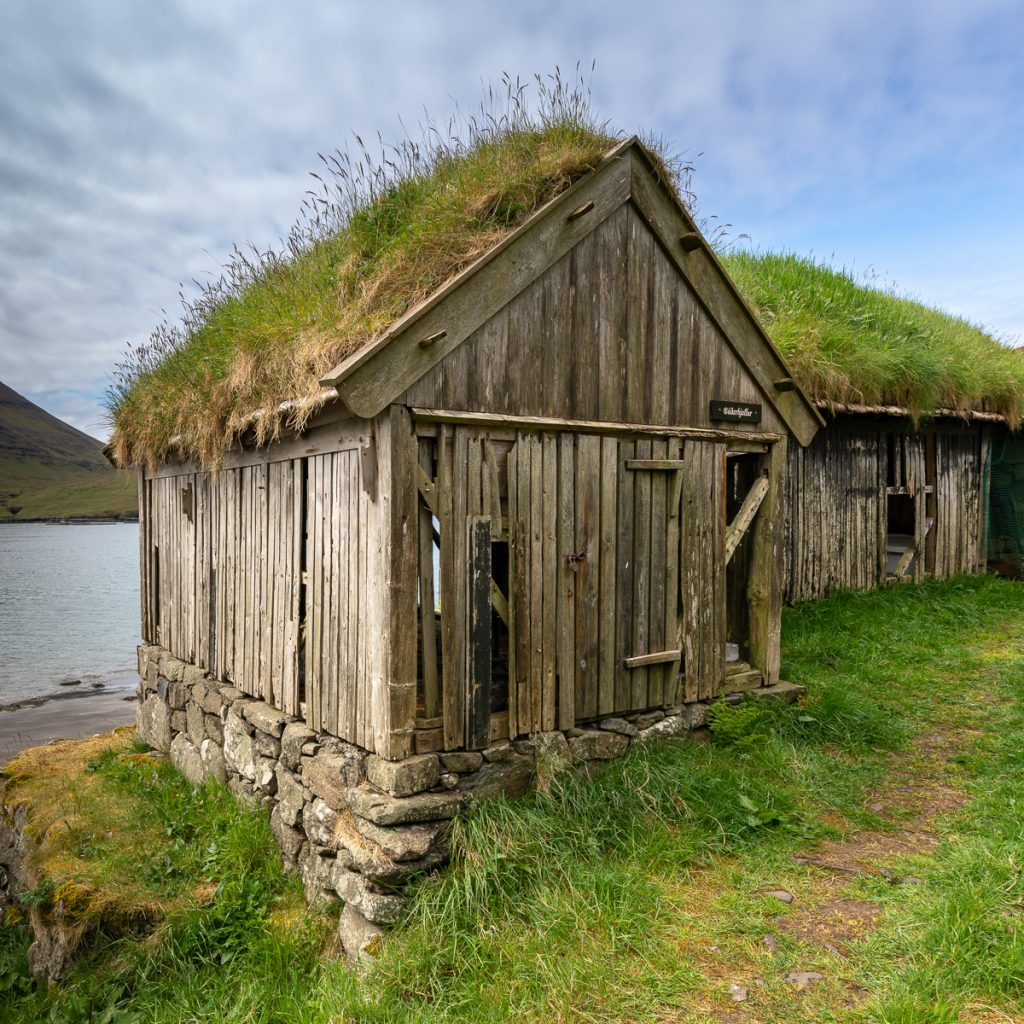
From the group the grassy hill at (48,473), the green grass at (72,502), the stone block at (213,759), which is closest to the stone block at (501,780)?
the stone block at (213,759)

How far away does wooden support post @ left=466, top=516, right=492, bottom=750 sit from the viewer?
16.0ft

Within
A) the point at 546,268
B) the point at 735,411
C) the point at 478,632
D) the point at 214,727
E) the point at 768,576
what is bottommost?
the point at 214,727

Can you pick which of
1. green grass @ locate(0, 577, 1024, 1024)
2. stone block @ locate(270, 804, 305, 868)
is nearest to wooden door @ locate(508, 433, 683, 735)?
green grass @ locate(0, 577, 1024, 1024)

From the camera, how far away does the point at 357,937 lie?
4.59m

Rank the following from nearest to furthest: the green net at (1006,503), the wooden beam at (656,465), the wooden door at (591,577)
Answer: the wooden door at (591,577) < the wooden beam at (656,465) < the green net at (1006,503)

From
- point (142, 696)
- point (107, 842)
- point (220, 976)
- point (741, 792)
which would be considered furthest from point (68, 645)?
point (741, 792)

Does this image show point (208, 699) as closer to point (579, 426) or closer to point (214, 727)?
point (214, 727)

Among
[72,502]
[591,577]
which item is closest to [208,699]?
[591,577]

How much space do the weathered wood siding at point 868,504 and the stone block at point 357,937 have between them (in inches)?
288

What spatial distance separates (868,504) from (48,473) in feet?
526

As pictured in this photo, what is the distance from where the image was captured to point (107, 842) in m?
6.38

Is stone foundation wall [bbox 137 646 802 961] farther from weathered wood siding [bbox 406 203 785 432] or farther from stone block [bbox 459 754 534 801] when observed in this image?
weathered wood siding [bbox 406 203 785 432]

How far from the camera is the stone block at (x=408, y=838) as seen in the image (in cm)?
445

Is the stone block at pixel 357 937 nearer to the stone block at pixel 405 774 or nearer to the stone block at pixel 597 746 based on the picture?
the stone block at pixel 405 774
